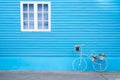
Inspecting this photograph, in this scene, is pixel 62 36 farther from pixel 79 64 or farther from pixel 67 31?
pixel 79 64

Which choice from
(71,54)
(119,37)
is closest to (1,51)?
(71,54)

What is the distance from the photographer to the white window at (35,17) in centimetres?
1236

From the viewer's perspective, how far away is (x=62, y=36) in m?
12.3

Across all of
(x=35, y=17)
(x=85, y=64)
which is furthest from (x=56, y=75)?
(x=35, y=17)

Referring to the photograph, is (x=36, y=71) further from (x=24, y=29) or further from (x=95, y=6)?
(x=95, y=6)

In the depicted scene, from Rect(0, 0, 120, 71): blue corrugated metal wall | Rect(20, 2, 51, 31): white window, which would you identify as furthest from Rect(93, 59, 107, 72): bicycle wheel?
Rect(20, 2, 51, 31): white window

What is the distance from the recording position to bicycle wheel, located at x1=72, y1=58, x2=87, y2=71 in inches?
484

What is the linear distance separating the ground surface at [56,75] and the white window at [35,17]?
1.98 m

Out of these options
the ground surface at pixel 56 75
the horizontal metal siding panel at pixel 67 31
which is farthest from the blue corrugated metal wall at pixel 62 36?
the ground surface at pixel 56 75

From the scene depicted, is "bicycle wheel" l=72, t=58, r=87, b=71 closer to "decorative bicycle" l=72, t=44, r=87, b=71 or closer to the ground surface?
"decorative bicycle" l=72, t=44, r=87, b=71

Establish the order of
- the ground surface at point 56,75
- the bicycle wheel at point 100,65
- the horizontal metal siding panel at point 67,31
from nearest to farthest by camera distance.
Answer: the ground surface at point 56,75, the horizontal metal siding panel at point 67,31, the bicycle wheel at point 100,65

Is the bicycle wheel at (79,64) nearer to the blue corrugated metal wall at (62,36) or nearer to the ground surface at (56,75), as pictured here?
the blue corrugated metal wall at (62,36)

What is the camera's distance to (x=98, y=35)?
12242 mm

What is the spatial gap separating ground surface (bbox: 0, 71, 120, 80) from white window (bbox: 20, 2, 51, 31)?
1.98 meters
